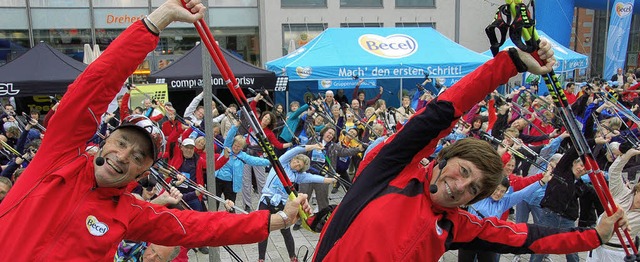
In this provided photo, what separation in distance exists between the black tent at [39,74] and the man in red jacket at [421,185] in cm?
1197

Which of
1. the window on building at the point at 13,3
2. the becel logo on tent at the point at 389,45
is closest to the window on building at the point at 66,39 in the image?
the window on building at the point at 13,3

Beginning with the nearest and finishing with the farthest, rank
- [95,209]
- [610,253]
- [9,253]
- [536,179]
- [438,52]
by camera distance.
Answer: [9,253] < [95,209] < [610,253] < [536,179] < [438,52]

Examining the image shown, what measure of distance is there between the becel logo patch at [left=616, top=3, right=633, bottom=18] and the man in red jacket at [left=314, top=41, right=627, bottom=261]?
16.6 metres

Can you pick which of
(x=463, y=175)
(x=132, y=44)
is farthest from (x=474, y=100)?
(x=132, y=44)

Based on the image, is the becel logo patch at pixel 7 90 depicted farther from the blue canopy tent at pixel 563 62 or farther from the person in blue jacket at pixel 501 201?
the blue canopy tent at pixel 563 62

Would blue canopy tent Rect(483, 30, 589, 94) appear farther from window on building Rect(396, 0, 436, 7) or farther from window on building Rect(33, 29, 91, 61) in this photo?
window on building Rect(33, 29, 91, 61)

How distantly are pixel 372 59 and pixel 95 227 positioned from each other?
42.9ft

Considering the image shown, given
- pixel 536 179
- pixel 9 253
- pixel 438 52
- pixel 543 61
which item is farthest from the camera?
pixel 438 52

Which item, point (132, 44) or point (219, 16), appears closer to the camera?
point (132, 44)

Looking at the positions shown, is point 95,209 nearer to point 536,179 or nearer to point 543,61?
point 543,61

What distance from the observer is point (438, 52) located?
15.3 metres

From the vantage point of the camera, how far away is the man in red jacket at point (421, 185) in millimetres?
2076

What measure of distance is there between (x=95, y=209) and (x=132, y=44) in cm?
75

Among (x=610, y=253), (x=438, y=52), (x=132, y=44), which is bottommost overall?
(x=610, y=253)
